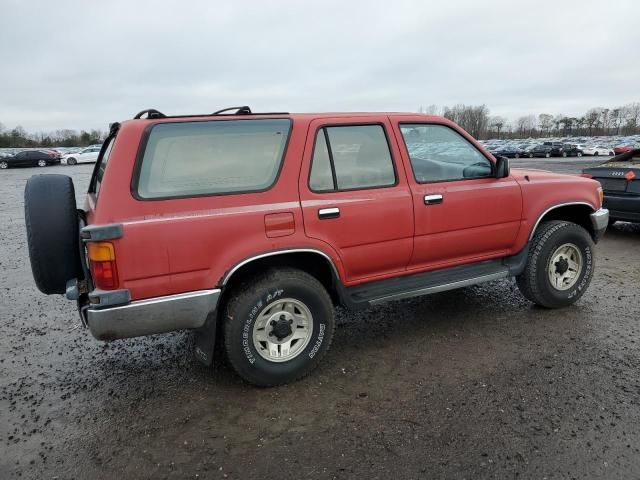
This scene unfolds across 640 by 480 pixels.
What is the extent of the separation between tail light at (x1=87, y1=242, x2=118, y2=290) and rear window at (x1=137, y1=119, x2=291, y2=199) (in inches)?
15.5

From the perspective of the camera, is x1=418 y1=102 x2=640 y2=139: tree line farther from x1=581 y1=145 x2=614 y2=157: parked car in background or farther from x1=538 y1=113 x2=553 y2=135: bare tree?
x1=581 y1=145 x2=614 y2=157: parked car in background

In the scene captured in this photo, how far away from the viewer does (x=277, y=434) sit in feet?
9.54

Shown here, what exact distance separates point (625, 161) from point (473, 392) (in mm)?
7021

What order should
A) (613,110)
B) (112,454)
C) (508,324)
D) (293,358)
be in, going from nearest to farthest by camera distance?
(112,454), (293,358), (508,324), (613,110)

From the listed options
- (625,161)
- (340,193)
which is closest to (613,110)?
(625,161)

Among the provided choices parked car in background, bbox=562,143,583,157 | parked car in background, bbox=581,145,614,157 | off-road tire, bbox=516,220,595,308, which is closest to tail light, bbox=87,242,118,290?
off-road tire, bbox=516,220,595,308

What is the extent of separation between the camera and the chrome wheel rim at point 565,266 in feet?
15.1

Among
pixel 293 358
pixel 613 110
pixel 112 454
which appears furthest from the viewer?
pixel 613 110

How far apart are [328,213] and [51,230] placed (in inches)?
73.8

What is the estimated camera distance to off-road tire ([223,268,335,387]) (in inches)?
128

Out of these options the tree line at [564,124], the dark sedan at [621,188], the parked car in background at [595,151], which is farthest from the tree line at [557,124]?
the dark sedan at [621,188]

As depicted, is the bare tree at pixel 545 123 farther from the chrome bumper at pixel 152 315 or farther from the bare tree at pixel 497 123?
the chrome bumper at pixel 152 315

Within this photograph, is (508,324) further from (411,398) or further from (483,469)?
(483,469)

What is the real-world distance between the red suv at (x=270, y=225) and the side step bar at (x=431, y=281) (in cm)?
1
